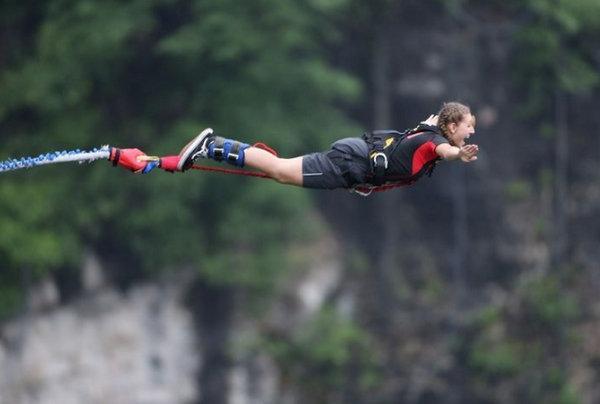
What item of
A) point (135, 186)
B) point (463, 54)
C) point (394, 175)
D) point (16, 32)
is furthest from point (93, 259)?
point (394, 175)

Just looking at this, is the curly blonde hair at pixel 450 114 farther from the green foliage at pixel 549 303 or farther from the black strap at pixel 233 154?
the green foliage at pixel 549 303

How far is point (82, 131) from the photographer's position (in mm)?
29656

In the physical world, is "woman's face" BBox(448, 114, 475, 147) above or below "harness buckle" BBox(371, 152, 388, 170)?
above

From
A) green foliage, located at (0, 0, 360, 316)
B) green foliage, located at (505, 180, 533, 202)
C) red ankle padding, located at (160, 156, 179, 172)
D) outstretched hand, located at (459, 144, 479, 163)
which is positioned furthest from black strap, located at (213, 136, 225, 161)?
green foliage, located at (505, 180, 533, 202)

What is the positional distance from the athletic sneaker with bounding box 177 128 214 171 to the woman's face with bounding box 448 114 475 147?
217 centimetres

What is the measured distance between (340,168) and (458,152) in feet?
4.32

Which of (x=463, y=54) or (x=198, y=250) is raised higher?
(x=463, y=54)

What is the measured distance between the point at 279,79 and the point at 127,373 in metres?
6.12

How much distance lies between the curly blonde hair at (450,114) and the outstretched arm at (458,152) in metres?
A: 0.33

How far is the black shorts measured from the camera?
47.6ft

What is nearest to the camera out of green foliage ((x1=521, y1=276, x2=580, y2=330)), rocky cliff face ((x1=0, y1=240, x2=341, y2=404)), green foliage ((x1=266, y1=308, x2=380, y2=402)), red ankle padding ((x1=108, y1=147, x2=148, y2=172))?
red ankle padding ((x1=108, y1=147, x2=148, y2=172))

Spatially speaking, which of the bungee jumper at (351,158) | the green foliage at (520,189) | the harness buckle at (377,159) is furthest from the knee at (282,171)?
the green foliage at (520,189)

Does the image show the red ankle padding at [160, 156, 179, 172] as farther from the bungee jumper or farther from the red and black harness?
the red and black harness

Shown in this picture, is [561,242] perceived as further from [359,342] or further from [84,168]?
[84,168]
